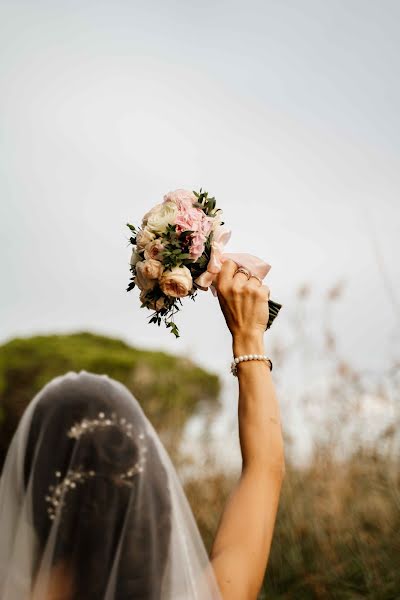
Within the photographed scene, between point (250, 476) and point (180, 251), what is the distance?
821 millimetres

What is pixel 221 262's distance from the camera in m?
2.20

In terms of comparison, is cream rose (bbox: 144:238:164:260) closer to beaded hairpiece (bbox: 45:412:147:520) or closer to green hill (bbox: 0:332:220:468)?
beaded hairpiece (bbox: 45:412:147:520)

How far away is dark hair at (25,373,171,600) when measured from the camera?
80.1 inches

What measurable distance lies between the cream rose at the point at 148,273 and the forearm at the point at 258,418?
419mm

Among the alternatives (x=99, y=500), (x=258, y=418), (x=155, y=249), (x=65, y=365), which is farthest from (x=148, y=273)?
(x=65, y=365)

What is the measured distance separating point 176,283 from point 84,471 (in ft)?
2.22

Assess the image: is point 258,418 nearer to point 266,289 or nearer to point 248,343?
point 248,343

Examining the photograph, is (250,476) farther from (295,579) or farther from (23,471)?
(295,579)

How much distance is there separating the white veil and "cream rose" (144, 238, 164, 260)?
1.57 ft

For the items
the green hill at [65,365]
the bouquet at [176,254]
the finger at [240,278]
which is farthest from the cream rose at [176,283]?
the green hill at [65,365]

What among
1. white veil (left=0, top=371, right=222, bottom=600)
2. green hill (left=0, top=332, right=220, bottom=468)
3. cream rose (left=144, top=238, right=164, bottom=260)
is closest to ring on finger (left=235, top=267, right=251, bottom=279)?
cream rose (left=144, top=238, right=164, bottom=260)

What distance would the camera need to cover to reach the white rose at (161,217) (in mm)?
2279

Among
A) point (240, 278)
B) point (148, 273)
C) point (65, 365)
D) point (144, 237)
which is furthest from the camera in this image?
point (65, 365)

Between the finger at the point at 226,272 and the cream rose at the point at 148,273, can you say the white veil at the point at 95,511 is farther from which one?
the finger at the point at 226,272
